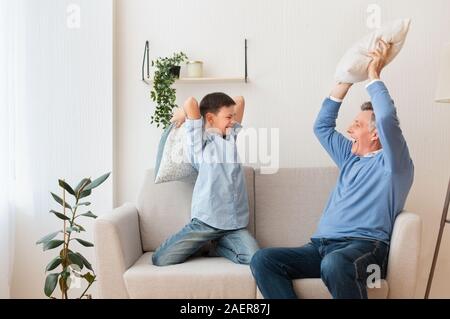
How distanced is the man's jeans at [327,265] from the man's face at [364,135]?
405 mm

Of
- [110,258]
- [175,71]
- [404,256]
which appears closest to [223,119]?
[175,71]

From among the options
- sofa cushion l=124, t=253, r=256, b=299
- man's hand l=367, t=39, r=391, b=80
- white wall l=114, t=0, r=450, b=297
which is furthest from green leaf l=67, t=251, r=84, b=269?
man's hand l=367, t=39, r=391, b=80

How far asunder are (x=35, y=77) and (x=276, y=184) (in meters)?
1.37

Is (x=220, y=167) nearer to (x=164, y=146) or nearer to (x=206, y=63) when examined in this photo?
(x=164, y=146)

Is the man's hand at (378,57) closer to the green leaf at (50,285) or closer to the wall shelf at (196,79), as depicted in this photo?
the wall shelf at (196,79)

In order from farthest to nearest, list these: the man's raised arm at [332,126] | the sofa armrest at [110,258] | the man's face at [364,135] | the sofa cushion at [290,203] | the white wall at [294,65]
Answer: the white wall at [294,65] < the sofa cushion at [290,203] < the man's raised arm at [332,126] < the man's face at [364,135] < the sofa armrest at [110,258]

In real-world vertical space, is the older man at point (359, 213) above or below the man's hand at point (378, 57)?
below

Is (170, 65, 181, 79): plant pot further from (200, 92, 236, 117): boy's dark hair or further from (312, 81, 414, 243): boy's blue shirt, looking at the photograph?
(312, 81, 414, 243): boy's blue shirt

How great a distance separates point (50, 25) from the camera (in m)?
2.84

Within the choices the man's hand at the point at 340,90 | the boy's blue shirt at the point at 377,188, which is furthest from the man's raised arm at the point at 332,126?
the boy's blue shirt at the point at 377,188

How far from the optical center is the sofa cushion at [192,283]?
2082 mm

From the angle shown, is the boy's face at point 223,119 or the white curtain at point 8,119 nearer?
the boy's face at point 223,119

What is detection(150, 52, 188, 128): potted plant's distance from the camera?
2.69m

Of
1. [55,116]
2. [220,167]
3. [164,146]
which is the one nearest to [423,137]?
[220,167]
